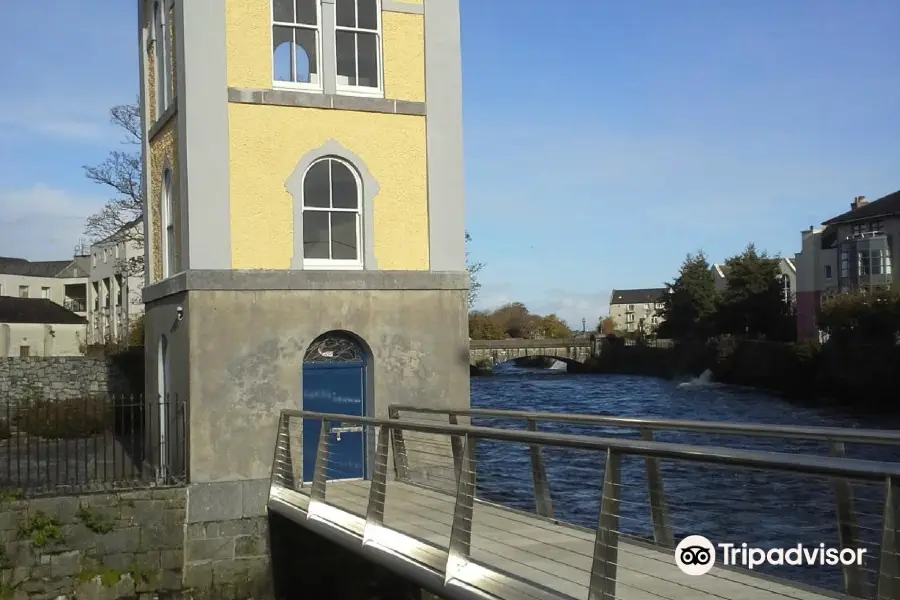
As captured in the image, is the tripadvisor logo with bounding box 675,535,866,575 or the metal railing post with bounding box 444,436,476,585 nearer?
the tripadvisor logo with bounding box 675,535,866,575

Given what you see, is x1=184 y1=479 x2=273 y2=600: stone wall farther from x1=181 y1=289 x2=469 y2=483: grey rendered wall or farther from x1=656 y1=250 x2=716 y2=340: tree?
x1=656 y1=250 x2=716 y2=340: tree

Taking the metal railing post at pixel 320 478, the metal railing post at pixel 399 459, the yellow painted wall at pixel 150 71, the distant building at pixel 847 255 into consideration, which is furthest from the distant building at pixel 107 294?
the metal railing post at pixel 320 478

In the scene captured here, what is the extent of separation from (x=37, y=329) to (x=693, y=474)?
5096cm

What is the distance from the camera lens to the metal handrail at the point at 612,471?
4.68 meters

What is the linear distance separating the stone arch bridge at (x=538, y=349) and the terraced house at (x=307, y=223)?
58243 mm

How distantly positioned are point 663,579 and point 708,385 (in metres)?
47.9

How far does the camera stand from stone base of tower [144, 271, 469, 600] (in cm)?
1342

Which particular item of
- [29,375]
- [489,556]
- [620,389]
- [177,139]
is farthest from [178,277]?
[620,389]

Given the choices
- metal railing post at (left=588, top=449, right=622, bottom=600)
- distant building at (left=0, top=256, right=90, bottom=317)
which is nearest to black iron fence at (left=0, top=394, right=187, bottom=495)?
metal railing post at (left=588, top=449, right=622, bottom=600)

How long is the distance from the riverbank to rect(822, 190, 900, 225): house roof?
31.1ft

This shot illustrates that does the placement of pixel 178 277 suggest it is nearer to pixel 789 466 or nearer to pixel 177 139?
pixel 177 139

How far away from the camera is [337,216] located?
14.7 m

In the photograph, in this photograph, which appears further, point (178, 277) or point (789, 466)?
point (178, 277)

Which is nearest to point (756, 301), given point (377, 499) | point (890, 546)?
point (377, 499)
